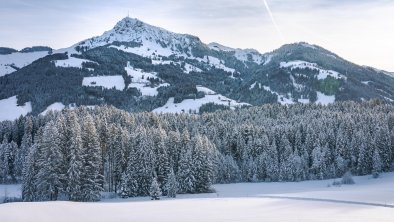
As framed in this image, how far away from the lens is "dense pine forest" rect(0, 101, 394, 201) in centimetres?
7919

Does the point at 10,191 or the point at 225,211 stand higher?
the point at 225,211

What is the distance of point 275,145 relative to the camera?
127625 mm

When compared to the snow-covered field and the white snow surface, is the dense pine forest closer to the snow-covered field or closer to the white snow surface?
the white snow surface

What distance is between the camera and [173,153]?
333ft

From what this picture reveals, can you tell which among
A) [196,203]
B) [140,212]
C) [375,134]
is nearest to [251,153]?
[375,134]

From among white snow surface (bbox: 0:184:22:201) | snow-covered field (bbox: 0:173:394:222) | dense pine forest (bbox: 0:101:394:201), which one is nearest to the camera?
snow-covered field (bbox: 0:173:394:222)

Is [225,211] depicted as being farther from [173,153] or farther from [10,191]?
[10,191]

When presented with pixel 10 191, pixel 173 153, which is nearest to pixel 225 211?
pixel 173 153

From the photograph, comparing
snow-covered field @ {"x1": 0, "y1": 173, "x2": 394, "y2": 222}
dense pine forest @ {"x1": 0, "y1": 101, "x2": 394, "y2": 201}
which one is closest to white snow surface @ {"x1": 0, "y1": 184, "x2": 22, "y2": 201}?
dense pine forest @ {"x1": 0, "y1": 101, "x2": 394, "y2": 201}

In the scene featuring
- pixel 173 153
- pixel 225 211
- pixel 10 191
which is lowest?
pixel 10 191

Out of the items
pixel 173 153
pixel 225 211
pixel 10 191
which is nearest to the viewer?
pixel 225 211

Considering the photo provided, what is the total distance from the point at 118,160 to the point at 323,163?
57.6 metres

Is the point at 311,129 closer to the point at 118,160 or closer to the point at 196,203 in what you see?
the point at 118,160

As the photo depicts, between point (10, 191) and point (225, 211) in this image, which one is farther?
point (10, 191)
